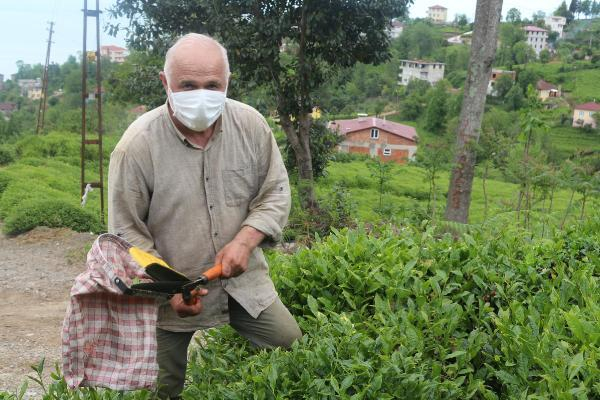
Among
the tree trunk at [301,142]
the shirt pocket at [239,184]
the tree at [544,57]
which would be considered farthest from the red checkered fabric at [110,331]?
the tree at [544,57]

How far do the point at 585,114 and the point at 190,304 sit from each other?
66357mm

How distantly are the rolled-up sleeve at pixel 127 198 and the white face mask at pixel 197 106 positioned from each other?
25 centimetres

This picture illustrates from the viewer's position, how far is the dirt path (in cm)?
581

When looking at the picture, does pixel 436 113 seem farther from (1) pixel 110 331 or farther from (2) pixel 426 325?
(1) pixel 110 331

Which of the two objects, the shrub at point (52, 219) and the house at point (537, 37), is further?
the house at point (537, 37)

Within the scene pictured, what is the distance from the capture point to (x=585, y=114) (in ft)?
206

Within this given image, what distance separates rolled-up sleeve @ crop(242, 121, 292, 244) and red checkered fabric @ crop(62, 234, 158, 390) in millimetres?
532

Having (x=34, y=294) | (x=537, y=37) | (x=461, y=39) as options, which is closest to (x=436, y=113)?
(x=34, y=294)

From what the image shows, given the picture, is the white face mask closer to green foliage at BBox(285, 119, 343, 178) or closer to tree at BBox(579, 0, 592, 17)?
green foliage at BBox(285, 119, 343, 178)

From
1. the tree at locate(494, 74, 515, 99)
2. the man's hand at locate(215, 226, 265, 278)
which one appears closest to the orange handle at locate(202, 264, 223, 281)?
the man's hand at locate(215, 226, 265, 278)

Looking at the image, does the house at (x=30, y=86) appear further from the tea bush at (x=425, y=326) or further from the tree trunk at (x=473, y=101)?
the tea bush at (x=425, y=326)

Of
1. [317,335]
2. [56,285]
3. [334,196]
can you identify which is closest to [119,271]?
[317,335]

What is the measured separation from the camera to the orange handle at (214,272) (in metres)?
2.47

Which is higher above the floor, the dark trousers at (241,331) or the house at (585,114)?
the dark trousers at (241,331)
